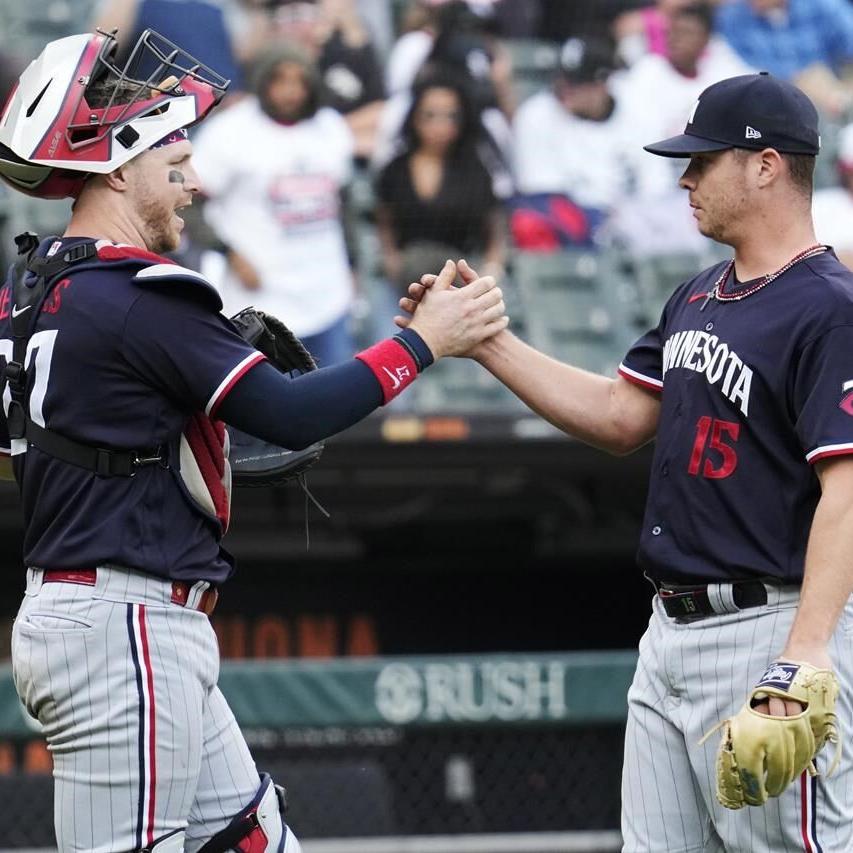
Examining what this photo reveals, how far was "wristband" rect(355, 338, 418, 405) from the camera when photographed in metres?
3.05

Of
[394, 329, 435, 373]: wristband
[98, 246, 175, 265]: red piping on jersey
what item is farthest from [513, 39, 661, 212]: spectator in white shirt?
[98, 246, 175, 265]: red piping on jersey

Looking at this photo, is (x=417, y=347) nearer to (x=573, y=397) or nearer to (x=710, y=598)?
(x=573, y=397)

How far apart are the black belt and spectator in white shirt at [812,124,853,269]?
17.8ft

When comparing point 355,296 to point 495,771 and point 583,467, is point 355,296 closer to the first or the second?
point 583,467

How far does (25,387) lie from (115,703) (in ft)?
1.99

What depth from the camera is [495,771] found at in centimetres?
638

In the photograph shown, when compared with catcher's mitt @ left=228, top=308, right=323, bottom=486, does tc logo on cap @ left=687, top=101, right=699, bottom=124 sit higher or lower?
higher

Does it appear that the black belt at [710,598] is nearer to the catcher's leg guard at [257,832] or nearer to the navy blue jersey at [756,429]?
the navy blue jersey at [756,429]

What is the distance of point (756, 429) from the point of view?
3006mm

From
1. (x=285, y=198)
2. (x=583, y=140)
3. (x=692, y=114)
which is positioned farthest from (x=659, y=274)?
(x=692, y=114)

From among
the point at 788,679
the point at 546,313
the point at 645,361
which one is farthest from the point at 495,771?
the point at 788,679

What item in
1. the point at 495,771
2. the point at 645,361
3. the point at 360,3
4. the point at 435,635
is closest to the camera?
the point at 645,361

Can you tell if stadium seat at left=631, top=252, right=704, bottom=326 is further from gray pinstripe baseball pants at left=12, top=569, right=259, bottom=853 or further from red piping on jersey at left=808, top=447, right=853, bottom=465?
gray pinstripe baseball pants at left=12, top=569, right=259, bottom=853

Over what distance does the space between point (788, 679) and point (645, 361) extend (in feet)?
3.00
